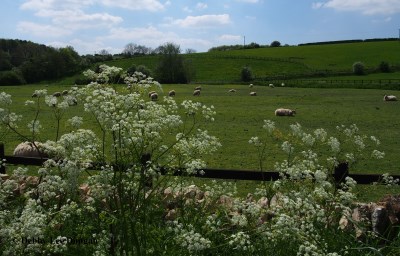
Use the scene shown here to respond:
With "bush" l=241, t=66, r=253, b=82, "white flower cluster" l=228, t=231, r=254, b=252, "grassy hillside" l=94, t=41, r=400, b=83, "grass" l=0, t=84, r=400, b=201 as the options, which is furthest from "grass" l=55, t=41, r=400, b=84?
"white flower cluster" l=228, t=231, r=254, b=252

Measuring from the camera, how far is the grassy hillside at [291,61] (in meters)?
99.8

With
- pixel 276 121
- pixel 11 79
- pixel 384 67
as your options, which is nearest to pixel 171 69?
pixel 11 79

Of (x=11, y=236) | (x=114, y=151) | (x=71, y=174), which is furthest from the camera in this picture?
(x=114, y=151)

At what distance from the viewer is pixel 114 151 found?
5012 mm

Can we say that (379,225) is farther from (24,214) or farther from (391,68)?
(391,68)

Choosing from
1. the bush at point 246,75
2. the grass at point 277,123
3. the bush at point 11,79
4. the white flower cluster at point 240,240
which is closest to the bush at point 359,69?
the bush at point 246,75

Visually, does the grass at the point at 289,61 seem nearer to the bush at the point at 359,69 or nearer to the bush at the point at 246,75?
the bush at the point at 246,75

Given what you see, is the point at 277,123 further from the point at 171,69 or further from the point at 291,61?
the point at 291,61

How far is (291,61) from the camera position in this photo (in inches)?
4446

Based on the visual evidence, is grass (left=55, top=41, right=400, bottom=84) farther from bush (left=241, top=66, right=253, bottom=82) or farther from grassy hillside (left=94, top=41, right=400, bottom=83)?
bush (left=241, top=66, right=253, bottom=82)

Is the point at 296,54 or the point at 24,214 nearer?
the point at 24,214

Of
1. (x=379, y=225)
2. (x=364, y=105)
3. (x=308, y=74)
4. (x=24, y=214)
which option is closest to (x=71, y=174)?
(x=24, y=214)

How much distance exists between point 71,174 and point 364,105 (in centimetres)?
3245

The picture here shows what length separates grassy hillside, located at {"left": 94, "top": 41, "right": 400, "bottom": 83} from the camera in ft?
327
